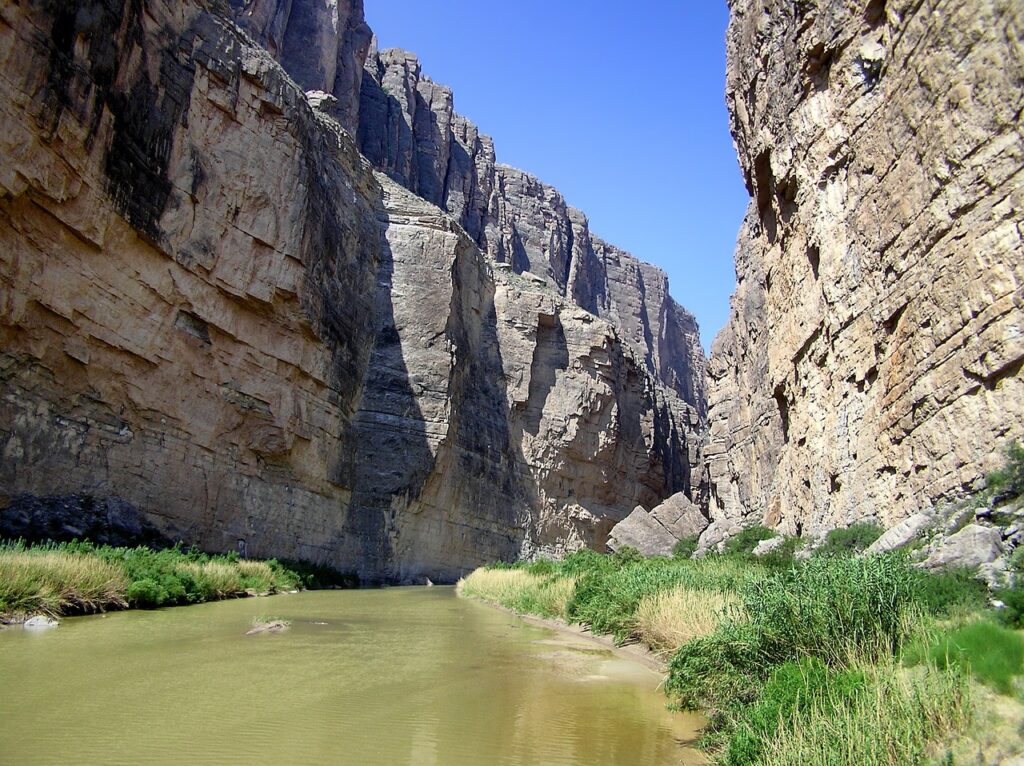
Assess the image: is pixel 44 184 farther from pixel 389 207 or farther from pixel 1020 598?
pixel 389 207

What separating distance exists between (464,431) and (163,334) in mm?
21897

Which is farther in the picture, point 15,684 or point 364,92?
point 364,92

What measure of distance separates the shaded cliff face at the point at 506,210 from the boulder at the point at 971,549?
2195 inches

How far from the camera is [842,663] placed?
698cm

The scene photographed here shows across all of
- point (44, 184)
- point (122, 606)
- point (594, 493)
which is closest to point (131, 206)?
point (44, 184)

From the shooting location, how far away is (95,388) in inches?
933

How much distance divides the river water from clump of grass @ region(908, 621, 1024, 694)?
2.38 metres

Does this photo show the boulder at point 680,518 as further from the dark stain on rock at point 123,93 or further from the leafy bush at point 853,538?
the dark stain on rock at point 123,93

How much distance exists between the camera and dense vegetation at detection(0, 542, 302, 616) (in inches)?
512

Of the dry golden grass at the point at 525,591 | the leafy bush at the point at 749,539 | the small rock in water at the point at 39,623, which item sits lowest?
the small rock in water at the point at 39,623

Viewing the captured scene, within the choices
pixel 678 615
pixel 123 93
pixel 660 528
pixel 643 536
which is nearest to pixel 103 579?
pixel 678 615

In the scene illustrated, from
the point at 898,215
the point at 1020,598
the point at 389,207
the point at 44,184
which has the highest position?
the point at 389,207

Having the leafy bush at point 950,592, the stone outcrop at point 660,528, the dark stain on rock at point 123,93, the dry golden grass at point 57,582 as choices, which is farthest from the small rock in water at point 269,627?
the stone outcrop at point 660,528

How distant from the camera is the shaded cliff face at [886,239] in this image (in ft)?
38.5
